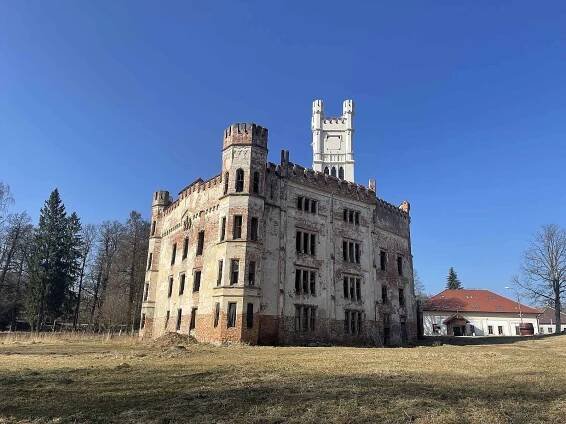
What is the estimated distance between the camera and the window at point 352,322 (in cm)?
3519

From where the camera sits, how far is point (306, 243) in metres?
34.7

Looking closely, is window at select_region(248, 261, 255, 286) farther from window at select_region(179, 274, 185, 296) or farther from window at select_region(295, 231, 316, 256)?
window at select_region(179, 274, 185, 296)

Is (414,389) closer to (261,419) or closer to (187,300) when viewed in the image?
(261,419)

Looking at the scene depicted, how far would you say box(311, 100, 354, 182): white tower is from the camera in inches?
3307

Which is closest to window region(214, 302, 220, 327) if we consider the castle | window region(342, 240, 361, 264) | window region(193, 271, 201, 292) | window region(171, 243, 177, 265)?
the castle

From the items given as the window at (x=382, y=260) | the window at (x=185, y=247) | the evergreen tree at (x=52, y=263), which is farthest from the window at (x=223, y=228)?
the evergreen tree at (x=52, y=263)

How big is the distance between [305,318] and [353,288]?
19.4 ft

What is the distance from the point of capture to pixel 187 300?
35.6m

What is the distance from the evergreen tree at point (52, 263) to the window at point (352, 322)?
Answer: 114 feet

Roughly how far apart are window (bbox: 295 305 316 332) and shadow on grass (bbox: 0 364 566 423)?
1918 centimetres

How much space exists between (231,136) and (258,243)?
805 cm

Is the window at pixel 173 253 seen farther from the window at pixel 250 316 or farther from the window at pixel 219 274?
the window at pixel 250 316

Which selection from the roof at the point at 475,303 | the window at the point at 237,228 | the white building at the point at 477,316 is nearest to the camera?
the window at the point at 237,228

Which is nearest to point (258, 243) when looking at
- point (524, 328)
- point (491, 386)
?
point (491, 386)
